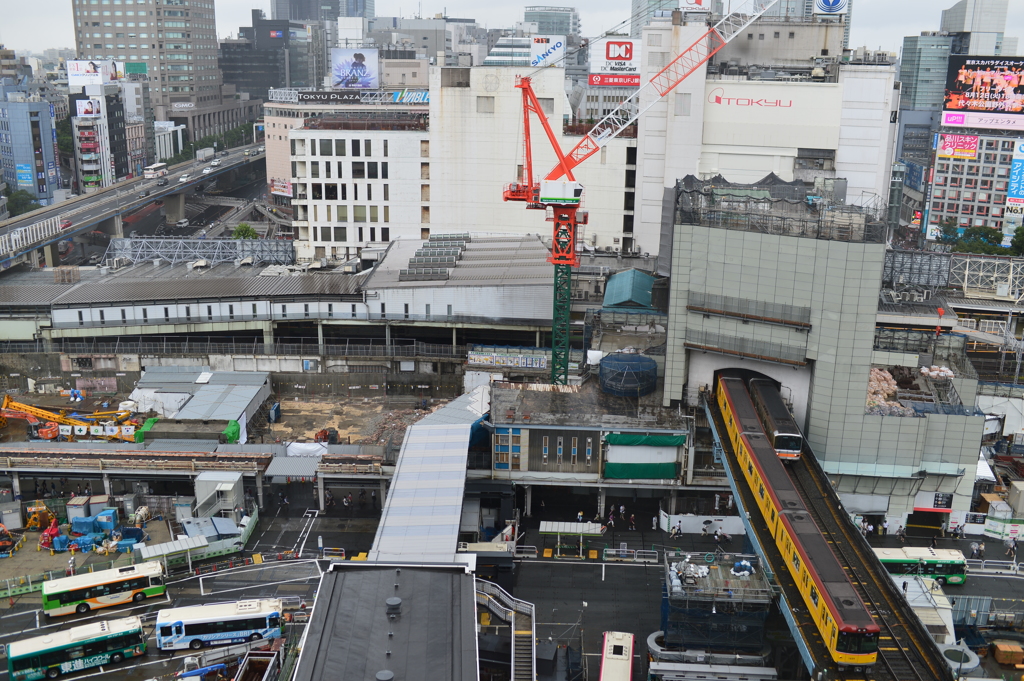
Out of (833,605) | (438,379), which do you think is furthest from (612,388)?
(833,605)

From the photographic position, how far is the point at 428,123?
114 meters

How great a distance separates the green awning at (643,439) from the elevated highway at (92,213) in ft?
247

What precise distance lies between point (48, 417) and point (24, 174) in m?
118

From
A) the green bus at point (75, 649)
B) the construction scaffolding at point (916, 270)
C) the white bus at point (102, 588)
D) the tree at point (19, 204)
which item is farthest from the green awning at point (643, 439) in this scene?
the tree at point (19, 204)

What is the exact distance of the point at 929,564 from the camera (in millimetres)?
56312

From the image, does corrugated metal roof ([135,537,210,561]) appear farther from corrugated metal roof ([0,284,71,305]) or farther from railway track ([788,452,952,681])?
corrugated metal roof ([0,284,71,305])

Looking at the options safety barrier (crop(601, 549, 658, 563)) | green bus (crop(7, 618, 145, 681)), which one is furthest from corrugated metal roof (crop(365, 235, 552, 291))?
green bus (crop(7, 618, 145, 681))

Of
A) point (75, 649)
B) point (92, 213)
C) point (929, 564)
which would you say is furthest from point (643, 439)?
point (92, 213)

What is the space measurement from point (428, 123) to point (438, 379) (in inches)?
1661

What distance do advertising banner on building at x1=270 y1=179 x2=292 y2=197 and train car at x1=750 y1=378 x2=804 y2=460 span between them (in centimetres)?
13041

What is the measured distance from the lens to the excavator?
7255 cm

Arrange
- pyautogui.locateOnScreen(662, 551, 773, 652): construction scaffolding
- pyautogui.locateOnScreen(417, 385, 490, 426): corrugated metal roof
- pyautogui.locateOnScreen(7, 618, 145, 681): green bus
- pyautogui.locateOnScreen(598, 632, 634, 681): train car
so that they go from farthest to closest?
pyautogui.locateOnScreen(417, 385, 490, 426): corrugated metal roof, pyautogui.locateOnScreen(7, 618, 145, 681): green bus, pyautogui.locateOnScreen(662, 551, 773, 652): construction scaffolding, pyautogui.locateOnScreen(598, 632, 634, 681): train car

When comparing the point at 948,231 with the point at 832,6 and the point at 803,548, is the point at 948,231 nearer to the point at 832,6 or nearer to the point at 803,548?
the point at 832,6

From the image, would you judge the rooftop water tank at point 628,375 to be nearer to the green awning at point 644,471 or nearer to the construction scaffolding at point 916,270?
the green awning at point 644,471
